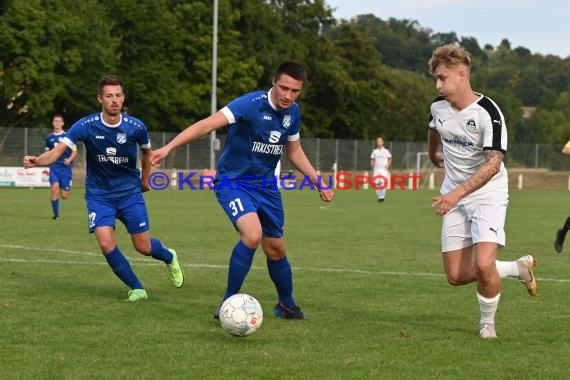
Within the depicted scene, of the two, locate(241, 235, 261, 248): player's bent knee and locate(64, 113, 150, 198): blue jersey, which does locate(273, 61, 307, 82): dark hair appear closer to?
locate(241, 235, 261, 248): player's bent knee

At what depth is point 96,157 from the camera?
9.81 meters

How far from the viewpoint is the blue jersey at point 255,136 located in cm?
811

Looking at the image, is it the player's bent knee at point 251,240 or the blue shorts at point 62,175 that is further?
the blue shorts at point 62,175

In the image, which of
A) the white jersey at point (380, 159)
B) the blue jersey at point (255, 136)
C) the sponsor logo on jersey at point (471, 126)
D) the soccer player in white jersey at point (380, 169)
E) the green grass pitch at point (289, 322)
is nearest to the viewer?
the green grass pitch at point (289, 322)

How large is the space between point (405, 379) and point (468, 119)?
2.29 metres

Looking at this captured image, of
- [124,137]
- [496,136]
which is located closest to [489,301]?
[496,136]

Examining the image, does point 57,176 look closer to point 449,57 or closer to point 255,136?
point 255,136

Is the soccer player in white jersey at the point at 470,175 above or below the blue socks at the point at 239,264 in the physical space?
above

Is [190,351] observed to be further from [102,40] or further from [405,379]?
[102,40]

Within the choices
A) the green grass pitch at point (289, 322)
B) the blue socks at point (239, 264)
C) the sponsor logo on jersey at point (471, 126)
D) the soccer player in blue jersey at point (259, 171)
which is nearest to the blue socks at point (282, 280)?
the soccer player in blue jersey at point (259, 171)

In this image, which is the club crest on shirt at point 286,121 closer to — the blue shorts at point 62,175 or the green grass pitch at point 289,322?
the green grass pitch at point 289,322

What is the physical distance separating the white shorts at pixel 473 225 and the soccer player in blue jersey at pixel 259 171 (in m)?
1.39

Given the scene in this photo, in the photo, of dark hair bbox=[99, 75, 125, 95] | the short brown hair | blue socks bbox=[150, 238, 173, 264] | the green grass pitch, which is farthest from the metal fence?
the short brown hair

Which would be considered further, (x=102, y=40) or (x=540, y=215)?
(x=102, y=40)
